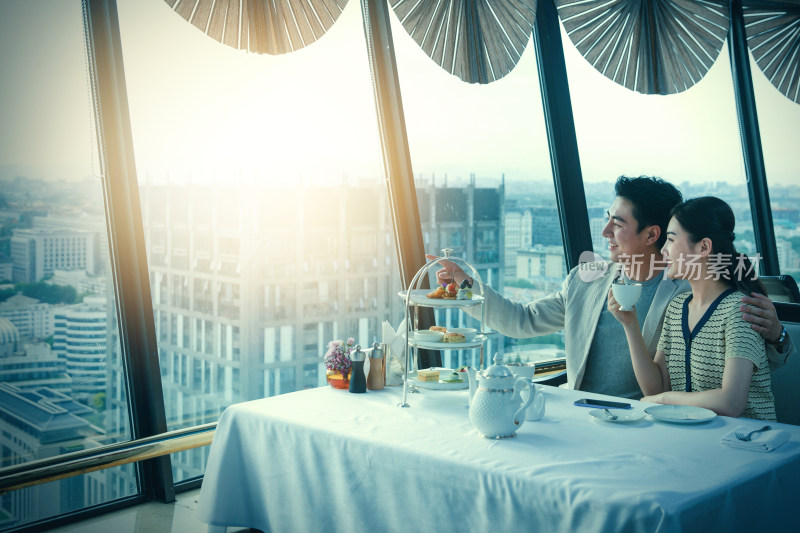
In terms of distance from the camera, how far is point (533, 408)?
196 cm

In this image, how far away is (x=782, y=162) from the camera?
562 cm

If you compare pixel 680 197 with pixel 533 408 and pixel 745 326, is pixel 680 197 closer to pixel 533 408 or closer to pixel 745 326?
pixel 745 326

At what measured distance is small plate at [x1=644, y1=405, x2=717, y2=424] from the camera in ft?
6.24

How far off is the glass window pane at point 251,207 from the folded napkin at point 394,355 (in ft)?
2.90

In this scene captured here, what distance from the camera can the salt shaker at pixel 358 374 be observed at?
2.36 m

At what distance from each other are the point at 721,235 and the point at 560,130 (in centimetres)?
209

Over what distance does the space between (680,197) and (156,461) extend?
224 cm

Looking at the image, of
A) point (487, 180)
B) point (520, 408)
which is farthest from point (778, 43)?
point (520, 408)

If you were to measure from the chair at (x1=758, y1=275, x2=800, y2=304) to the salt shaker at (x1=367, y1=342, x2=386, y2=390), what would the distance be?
8.76ft

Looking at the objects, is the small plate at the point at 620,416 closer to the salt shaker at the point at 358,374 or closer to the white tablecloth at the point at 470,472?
the white tablecloth at the point at 470,472

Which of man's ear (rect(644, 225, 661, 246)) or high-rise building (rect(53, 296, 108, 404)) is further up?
man's ear (rect(644, 225, 661, 246))

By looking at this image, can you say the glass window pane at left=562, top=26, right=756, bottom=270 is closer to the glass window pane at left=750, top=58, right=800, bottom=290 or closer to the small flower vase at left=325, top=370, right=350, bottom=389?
the glass window pane at left=750, top=58, right=800, bottom=290

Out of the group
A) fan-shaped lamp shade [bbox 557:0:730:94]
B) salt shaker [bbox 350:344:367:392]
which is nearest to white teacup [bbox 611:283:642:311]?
salt shaker [bbox 350:344:367:392]

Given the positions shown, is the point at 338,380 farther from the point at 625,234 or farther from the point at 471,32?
the point at 471,32
